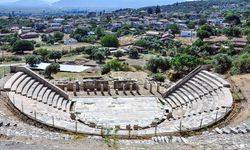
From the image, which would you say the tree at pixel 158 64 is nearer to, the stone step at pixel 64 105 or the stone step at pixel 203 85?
the stone step at pixel 203 85

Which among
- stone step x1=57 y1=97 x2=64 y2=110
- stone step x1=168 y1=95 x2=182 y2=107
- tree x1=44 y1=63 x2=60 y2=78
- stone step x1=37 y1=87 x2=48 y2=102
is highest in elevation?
stone step x1=37 y1=87 x2=48 y2=102

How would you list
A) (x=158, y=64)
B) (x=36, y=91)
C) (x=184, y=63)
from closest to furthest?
(x=36, y=91)
(x=184, y=63)
(x=158, y=64)

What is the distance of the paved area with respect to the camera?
2720 cm

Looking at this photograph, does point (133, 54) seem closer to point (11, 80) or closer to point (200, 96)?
point (200, 96)

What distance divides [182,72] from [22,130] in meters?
26.5

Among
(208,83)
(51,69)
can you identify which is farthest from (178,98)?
(51,69)

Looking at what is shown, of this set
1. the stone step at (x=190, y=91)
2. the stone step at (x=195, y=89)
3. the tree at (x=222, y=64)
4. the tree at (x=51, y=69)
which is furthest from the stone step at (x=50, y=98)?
the tree at (x=222, y=64)

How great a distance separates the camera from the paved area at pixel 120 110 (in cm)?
2720

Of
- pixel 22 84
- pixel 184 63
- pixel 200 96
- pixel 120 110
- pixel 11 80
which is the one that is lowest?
pixel 120 110

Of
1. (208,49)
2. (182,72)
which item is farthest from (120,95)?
(208,49)

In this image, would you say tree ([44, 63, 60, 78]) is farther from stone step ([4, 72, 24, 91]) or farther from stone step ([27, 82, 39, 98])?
stone step ([27, 82, 39, 98])

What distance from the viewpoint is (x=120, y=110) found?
3003cm

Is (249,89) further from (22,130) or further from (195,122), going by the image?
(22,130)

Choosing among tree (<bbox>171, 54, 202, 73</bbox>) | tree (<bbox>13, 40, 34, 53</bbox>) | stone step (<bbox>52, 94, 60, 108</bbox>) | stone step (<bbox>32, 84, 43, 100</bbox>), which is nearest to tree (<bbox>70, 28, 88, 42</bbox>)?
tree (<bbox>13, 40, 34, 53</bbox>)
